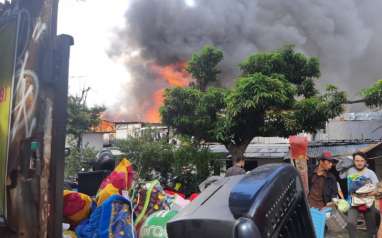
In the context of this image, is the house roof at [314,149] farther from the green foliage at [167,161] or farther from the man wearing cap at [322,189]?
the man wearing cap at [322,189]

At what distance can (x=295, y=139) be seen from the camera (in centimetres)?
617

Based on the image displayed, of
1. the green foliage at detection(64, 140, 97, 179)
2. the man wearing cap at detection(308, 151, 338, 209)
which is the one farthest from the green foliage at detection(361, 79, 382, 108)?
the green foliage at detection(64, 140, 97, 179)

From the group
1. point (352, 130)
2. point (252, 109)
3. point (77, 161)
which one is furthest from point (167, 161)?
Result: point (352, 130)

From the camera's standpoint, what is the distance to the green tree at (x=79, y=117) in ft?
54.3

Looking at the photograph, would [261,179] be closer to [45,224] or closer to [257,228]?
[257,228]

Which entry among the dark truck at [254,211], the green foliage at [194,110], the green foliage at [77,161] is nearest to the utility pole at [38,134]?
the dark truck at [254,211]

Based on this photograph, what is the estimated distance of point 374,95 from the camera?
11.4 metres

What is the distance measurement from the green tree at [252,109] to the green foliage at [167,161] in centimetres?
86

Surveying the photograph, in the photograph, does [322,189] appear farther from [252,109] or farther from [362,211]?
[252,109]

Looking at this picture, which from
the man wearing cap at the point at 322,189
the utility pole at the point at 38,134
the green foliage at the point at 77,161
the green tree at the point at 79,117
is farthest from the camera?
the green tree at the point at 79,117

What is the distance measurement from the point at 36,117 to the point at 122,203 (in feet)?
5.69

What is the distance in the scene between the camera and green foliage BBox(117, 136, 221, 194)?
1011 cm

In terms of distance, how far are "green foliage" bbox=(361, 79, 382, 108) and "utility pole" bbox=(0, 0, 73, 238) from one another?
11.3 metres

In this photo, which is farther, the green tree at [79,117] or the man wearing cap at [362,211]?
the green tree at [79,117]
